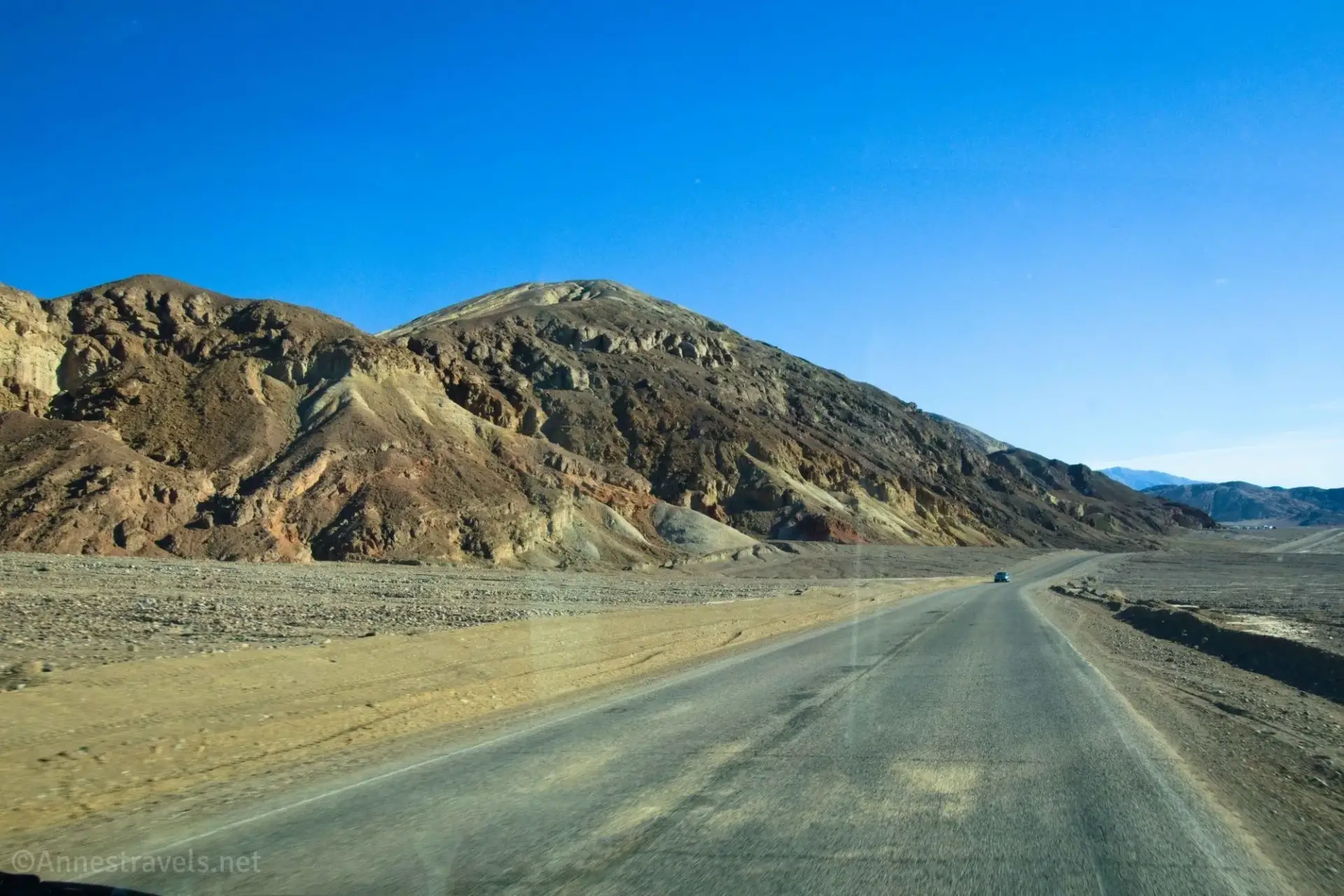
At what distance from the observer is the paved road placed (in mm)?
5473

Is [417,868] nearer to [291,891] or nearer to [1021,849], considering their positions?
[291,891]

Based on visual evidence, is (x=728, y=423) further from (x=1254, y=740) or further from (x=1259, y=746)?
(x=1259, y=746)

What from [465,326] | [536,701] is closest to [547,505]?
A: [465,326]

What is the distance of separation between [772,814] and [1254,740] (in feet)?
22.1

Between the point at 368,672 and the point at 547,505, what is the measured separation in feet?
154

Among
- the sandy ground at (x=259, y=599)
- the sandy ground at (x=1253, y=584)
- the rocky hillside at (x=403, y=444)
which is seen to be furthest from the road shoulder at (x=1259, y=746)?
the rocky hillside at (x=403, y=444)

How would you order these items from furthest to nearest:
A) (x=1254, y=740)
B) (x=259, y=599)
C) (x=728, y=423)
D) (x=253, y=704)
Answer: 1. (x=728, y=423)
2. (x=259, y=599)
3. (x=253, y=704)
4. (x=1254, y=740)

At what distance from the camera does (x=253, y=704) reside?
11.3m

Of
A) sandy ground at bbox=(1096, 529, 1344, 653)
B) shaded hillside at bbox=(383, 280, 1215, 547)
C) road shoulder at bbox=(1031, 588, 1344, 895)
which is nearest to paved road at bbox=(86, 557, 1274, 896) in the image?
road shoulder at bbox=(1031, 588, 1344, 895)

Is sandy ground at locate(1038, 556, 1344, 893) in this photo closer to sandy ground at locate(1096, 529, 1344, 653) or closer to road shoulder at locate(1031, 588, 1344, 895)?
road shoulder at locate(1031, 588, 1344, 895)

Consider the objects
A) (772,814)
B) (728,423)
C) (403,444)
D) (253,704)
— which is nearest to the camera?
(772,814)

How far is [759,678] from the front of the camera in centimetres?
1466

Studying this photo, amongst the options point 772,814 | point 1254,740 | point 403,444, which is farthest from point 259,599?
point 403,444

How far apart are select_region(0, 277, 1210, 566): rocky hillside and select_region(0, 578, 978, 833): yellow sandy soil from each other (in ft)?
114
